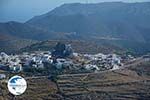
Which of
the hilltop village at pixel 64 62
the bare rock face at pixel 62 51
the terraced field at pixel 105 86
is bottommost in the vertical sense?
the terraced field at pixel 105 86

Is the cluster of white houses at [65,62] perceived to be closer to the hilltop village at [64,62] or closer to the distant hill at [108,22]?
the hilltop village at [64,62]

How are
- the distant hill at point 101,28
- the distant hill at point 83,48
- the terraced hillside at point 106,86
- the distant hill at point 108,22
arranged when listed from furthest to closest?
1. the distant hill at point 108,22
2. the distant hill at point 101,28
3. the distant hill at point 83,48
4. the terraced hillside at point 106,86

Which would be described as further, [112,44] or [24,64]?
[112,44]

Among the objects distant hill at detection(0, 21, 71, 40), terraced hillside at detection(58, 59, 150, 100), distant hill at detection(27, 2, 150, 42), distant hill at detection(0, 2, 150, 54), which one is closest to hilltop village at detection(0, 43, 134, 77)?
terraced hillside at detection(58, 59, 150, 100)

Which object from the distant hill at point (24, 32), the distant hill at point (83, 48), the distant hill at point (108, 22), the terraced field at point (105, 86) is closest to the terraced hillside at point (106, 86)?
the terraced field at point (105, 86)

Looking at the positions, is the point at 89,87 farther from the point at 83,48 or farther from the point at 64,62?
the point at 83,48

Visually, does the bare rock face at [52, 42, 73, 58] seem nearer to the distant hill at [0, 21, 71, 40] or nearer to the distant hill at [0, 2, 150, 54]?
the distant hill at [0, 2, 150, 54]

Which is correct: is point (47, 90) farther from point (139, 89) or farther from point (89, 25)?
point (89, 25)

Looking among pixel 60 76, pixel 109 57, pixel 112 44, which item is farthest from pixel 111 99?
pixel 112 44
